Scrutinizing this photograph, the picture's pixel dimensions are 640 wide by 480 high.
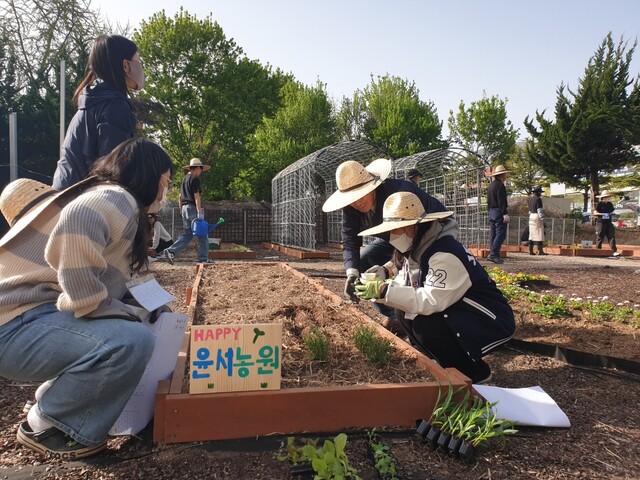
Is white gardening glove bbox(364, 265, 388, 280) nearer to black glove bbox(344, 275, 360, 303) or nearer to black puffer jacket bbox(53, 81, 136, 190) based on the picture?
black glove bbox(344, 275, 360, 303)

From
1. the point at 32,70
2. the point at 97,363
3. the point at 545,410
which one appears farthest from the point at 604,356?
the point at 32,70

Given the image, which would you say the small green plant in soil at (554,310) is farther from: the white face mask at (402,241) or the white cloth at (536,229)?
the white cloth at (536,229)

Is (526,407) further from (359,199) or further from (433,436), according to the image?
(359,199)

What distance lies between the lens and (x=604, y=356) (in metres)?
3.06

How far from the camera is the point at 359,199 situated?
332 centimetres

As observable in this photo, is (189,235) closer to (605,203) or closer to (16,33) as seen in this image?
(605,203)

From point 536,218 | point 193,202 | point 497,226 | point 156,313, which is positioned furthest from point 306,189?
point 156,313

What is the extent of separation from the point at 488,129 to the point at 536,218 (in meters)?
24.9

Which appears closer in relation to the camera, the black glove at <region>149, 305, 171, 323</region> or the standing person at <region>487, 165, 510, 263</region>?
the black glove at <region>149, 305, 171, 323</region>

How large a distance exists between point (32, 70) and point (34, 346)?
62.9 feet

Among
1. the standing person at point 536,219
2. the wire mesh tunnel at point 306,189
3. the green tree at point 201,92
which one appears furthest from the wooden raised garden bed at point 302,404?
the green tree at point 201,92

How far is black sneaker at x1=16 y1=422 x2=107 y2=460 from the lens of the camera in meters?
1.80

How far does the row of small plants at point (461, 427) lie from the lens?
6.06 ft

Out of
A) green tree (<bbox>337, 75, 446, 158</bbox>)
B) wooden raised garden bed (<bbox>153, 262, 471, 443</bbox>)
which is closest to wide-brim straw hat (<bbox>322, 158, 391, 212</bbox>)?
wooden raised garden bed (<bbox>153, 262, 471, 443</bbox>)
